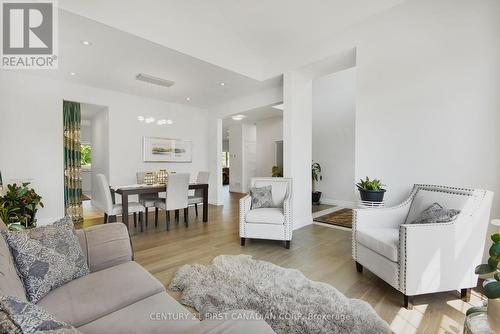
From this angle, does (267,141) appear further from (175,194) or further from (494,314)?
(494,314)

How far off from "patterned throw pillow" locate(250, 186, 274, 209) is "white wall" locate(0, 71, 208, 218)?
319 cm

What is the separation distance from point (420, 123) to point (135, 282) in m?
3.15

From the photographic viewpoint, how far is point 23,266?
116cm

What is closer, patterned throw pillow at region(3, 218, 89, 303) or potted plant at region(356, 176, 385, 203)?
patterned throw pillow at region(3, 218, 89, 303)

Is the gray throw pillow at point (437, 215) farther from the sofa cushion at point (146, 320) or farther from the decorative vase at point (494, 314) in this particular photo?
the sofa cushion at point (146, 320)

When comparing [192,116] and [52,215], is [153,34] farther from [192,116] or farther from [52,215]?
[52,215]

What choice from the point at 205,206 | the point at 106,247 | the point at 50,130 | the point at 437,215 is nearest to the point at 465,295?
the point at 437,215

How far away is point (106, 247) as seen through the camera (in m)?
1.59

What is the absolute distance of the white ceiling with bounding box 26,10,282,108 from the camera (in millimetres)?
2760

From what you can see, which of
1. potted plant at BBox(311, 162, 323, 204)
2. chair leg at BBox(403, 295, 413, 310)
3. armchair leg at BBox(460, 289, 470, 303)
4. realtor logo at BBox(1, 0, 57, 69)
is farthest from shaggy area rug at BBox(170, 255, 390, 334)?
potted plant at BBox(311, 162, 323, 204)

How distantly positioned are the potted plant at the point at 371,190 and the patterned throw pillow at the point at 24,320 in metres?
2.79

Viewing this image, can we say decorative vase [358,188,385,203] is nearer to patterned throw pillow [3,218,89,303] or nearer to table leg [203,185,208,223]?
patterned throw pillow [3,218,89,303]

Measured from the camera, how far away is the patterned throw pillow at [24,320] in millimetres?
519

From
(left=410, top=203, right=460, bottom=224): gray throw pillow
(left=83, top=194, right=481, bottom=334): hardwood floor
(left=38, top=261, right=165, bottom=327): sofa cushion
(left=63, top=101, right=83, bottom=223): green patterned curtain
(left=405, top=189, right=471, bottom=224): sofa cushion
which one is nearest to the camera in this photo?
(left=38, top=261, right=165, bottom=327): sofa cushion
